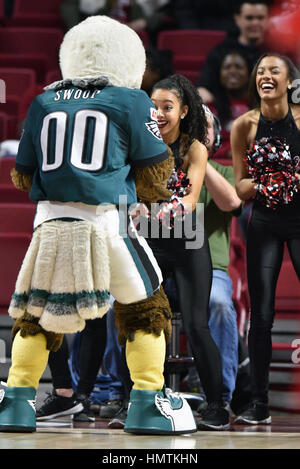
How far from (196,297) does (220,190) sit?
530 mm

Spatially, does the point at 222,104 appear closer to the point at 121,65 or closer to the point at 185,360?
the point at 185,360

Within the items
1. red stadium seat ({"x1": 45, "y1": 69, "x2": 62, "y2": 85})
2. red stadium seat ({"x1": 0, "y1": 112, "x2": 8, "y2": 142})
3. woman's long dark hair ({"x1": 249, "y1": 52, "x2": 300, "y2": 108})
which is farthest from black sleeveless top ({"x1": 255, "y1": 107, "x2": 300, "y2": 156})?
red stadium seat ({"x1": 45, "y1": 69, "x2": 62, "y2": 85})

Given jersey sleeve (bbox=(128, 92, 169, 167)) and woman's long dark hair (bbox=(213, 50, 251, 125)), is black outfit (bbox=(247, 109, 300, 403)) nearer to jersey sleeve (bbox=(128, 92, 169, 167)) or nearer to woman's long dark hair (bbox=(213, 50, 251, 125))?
jersey sleeve (bbox=(128, 92, 169, 167))

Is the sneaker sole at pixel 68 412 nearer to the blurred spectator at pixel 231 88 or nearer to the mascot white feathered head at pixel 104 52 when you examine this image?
the mascot white feathered head at pixel 104 52

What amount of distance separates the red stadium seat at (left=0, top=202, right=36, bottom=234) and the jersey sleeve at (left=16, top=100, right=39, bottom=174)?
1668 mm

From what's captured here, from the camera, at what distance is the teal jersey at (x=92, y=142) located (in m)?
2.41

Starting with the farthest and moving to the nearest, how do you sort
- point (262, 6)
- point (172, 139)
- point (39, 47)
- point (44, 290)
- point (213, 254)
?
point (39, 47) < point (262, 6) < point (213, 254) < point (172, 139) < point (44, 290)

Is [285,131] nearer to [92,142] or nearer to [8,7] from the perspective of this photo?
[92,142]

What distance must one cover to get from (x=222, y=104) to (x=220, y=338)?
268 cm

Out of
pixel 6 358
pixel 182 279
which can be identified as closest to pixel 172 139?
pixel 182 279

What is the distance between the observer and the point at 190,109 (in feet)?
10.3

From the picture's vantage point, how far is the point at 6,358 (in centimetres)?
366

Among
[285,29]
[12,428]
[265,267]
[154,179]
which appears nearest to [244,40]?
[285,29]

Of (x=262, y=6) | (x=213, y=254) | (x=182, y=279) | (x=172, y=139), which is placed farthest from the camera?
(x=262, y=6)
